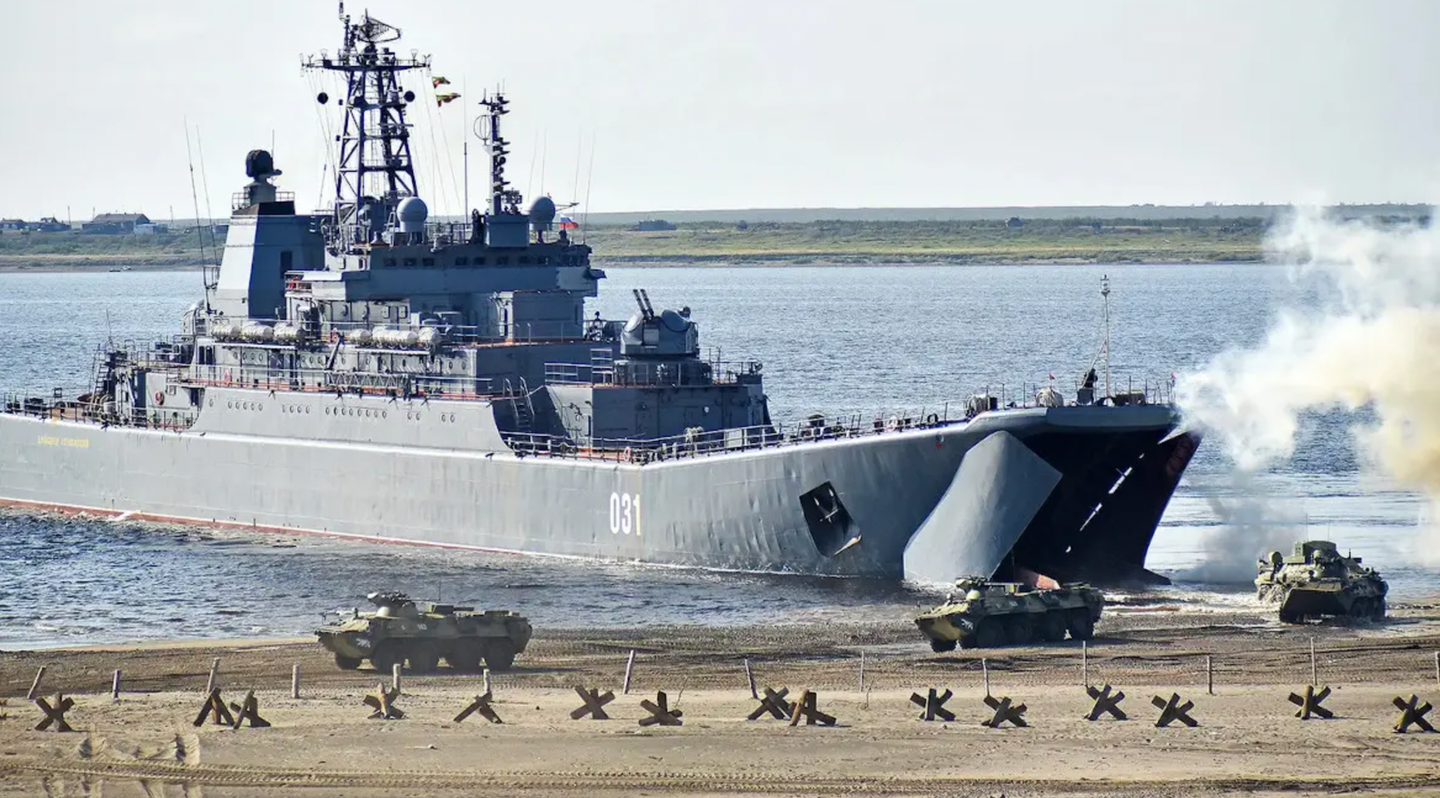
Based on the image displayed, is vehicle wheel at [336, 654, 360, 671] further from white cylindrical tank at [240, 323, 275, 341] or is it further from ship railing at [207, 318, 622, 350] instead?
white cylindrical tank at [240, 323, 275, 341]

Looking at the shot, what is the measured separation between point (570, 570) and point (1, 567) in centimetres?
1216

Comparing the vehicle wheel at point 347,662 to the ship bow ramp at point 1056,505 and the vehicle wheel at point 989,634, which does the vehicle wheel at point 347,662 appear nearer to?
the vehicle wheel at point 989,634

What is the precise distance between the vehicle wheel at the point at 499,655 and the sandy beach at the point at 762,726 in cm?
42

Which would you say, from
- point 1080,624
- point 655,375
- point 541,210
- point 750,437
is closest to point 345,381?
point 541,210

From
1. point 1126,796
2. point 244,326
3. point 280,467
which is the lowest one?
point 1126,796

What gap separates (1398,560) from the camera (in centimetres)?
4247

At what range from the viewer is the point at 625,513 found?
42.7 meters

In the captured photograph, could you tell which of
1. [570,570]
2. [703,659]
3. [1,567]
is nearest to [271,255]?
[1,567]

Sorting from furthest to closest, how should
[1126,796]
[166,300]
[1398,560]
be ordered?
[166,300] → [1398,560] → [1126,796]

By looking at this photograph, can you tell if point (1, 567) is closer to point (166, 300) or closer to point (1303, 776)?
point (1303, 776)

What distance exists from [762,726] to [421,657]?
644 centimetres

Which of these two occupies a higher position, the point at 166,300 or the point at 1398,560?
the point at 166,300

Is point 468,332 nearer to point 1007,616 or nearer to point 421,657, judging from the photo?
point 421,657

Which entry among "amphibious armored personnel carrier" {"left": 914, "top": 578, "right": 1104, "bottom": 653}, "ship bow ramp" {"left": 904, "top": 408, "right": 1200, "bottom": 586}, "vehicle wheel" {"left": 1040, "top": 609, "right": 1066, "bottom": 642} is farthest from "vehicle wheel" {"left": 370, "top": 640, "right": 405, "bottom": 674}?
"ship bow ramp" {"left": 904, "top": 408, "right": 1200, "bottom": 586}
